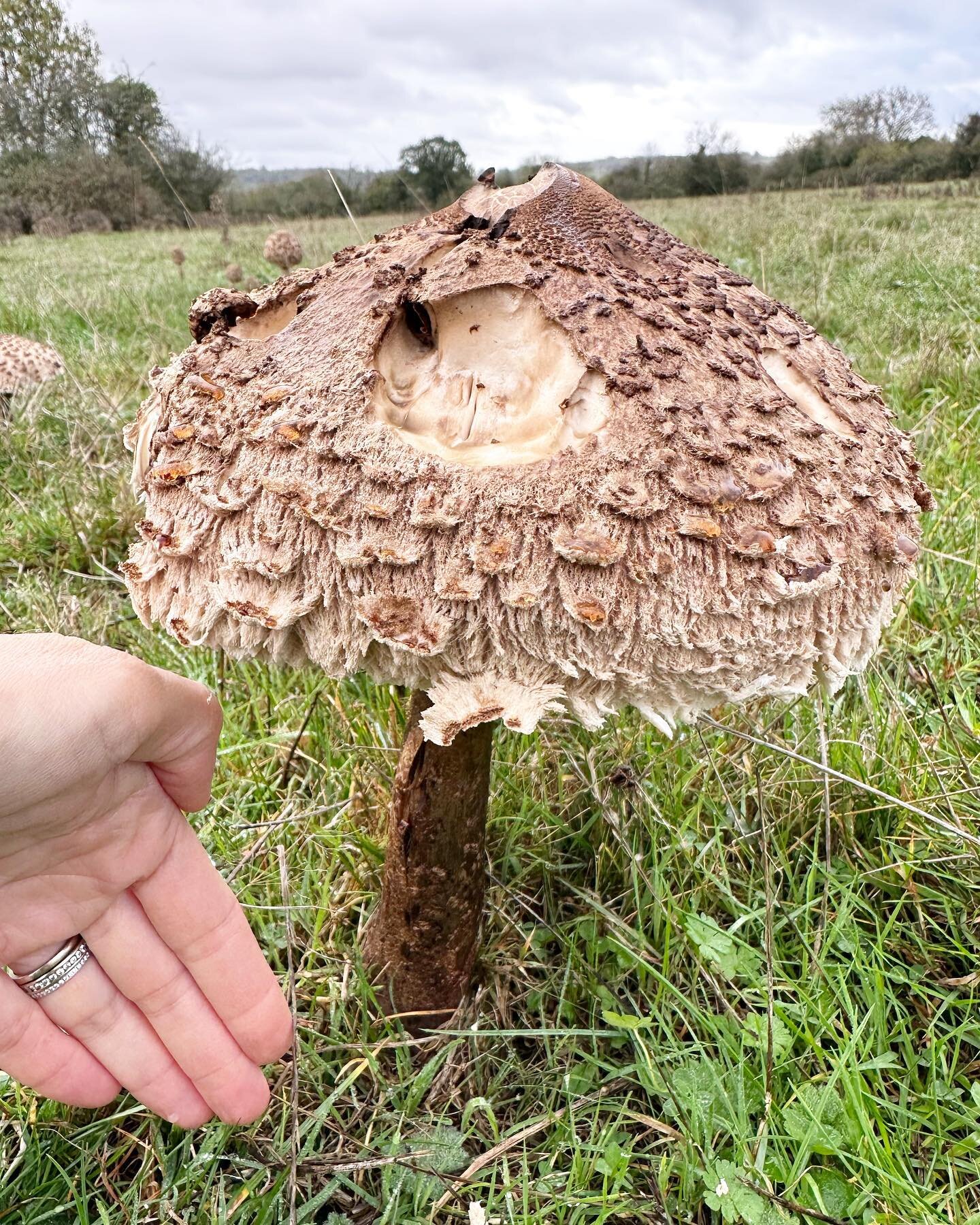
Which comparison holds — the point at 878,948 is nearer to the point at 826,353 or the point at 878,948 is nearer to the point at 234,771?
the point at 826,353

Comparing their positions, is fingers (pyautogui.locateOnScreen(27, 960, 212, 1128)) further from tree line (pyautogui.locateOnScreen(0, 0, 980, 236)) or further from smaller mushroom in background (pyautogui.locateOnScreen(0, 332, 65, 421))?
tree line (pyautogui.locateOnScreen(0, 0, 980, 236))

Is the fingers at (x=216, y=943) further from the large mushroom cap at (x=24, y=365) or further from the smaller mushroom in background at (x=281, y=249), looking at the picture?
the smaller mushroom in background at (x=281, y=249)

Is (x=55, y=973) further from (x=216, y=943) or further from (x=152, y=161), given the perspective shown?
(x=152, y=161)

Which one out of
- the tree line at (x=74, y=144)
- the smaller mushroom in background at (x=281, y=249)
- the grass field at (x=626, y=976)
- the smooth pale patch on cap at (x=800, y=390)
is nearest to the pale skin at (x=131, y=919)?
the grass field at (x=626, y=976)

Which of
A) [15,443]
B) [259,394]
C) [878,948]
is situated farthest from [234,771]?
[15,443]

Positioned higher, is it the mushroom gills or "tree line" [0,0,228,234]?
"tree line" [0,0,228,234]

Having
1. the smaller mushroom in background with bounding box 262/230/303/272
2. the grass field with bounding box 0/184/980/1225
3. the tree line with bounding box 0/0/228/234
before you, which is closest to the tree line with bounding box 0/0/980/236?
the tree line with bounding box 0/0/228/234
